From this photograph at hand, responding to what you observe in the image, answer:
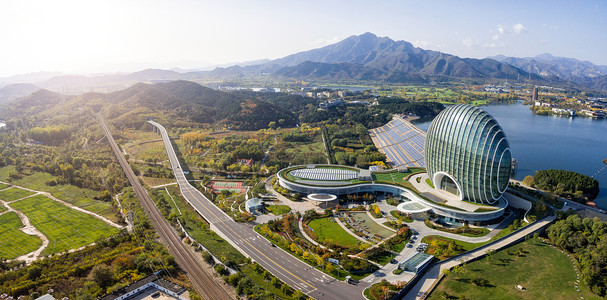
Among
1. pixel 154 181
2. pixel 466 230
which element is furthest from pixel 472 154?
pixel 154 181

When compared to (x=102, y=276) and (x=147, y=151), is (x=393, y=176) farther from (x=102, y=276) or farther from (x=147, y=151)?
(x=147, y=151)

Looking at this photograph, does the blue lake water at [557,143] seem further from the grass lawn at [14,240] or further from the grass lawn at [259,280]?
the grass lawn at [14,240]

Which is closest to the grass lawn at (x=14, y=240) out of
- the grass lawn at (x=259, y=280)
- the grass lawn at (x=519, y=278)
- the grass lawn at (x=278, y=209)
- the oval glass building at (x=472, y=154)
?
the grass lawn at (x=259, y=280)

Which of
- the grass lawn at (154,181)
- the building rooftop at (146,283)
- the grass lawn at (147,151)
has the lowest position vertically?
the building rooftop at (146,283)

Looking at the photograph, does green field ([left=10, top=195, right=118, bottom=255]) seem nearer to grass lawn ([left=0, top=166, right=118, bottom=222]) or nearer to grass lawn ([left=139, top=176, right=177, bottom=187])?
grass lawn ([left=0, top=166, right=118, bottom=222])

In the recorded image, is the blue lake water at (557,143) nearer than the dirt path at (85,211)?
No

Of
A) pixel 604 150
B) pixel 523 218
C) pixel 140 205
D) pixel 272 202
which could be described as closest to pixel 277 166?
pixel 272 202

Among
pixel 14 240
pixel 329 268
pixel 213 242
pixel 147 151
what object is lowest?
pixel 14 240

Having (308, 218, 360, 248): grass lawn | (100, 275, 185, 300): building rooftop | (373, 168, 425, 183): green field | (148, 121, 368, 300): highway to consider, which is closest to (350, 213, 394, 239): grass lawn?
(308, 218, 360, 248): grass lawn
